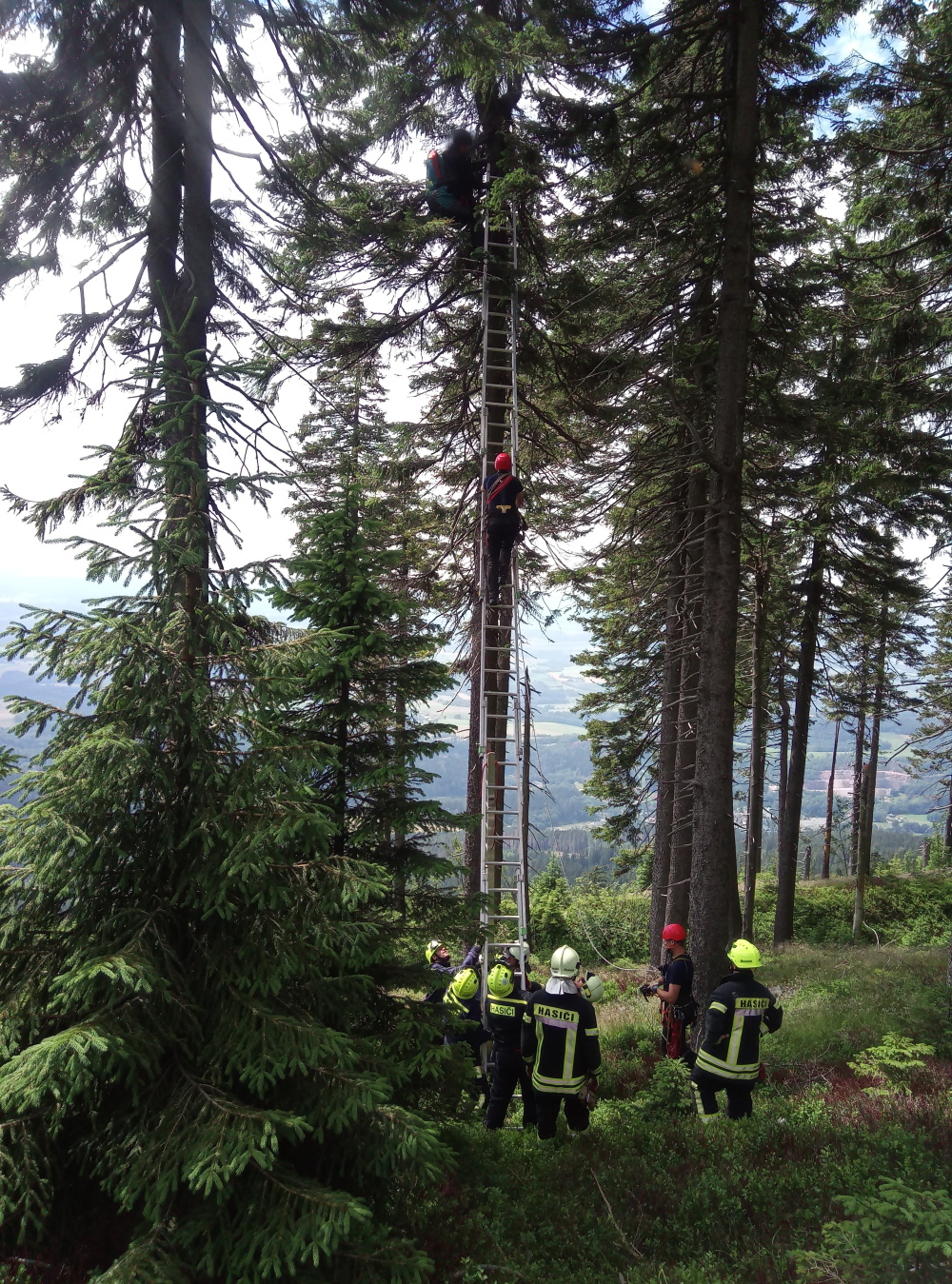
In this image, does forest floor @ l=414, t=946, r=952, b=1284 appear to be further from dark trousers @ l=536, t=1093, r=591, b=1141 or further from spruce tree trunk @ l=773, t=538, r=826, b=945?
spruce tree trunk @ l=773, t=538, r=826, b=945

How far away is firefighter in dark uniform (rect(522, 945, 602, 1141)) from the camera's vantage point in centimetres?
700

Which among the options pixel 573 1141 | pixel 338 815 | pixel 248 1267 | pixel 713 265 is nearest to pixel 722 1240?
pixel 573 1141

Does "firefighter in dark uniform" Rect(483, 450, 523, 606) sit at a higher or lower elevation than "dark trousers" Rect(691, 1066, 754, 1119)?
higher

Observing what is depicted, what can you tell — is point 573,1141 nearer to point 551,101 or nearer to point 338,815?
point 338,815

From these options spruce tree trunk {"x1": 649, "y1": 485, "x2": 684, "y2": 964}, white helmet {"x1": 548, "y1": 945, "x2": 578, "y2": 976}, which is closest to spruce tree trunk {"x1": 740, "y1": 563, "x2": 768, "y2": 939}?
spruce tree trunk {"x1": 649, "y1": 485, "x2": 684, "y2": 964}

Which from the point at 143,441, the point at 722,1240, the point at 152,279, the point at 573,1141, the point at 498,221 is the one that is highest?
the point at 498,221

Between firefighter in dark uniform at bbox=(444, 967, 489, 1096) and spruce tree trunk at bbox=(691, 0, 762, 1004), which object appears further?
spruce tree trunk at bbox=(691, 0, 762, 1004)

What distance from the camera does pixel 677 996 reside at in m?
8.86

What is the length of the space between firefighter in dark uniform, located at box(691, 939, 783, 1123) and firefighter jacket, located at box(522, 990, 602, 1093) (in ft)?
3.77

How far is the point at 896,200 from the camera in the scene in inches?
412

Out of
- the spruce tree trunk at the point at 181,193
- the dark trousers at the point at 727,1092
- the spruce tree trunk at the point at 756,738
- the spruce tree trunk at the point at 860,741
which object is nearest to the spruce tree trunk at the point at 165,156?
the spruce tree trunk at the point at 181,193

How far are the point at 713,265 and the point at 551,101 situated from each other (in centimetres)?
306

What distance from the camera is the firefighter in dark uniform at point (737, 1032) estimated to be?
710 centimetres

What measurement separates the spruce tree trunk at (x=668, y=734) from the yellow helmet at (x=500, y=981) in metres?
6.11
